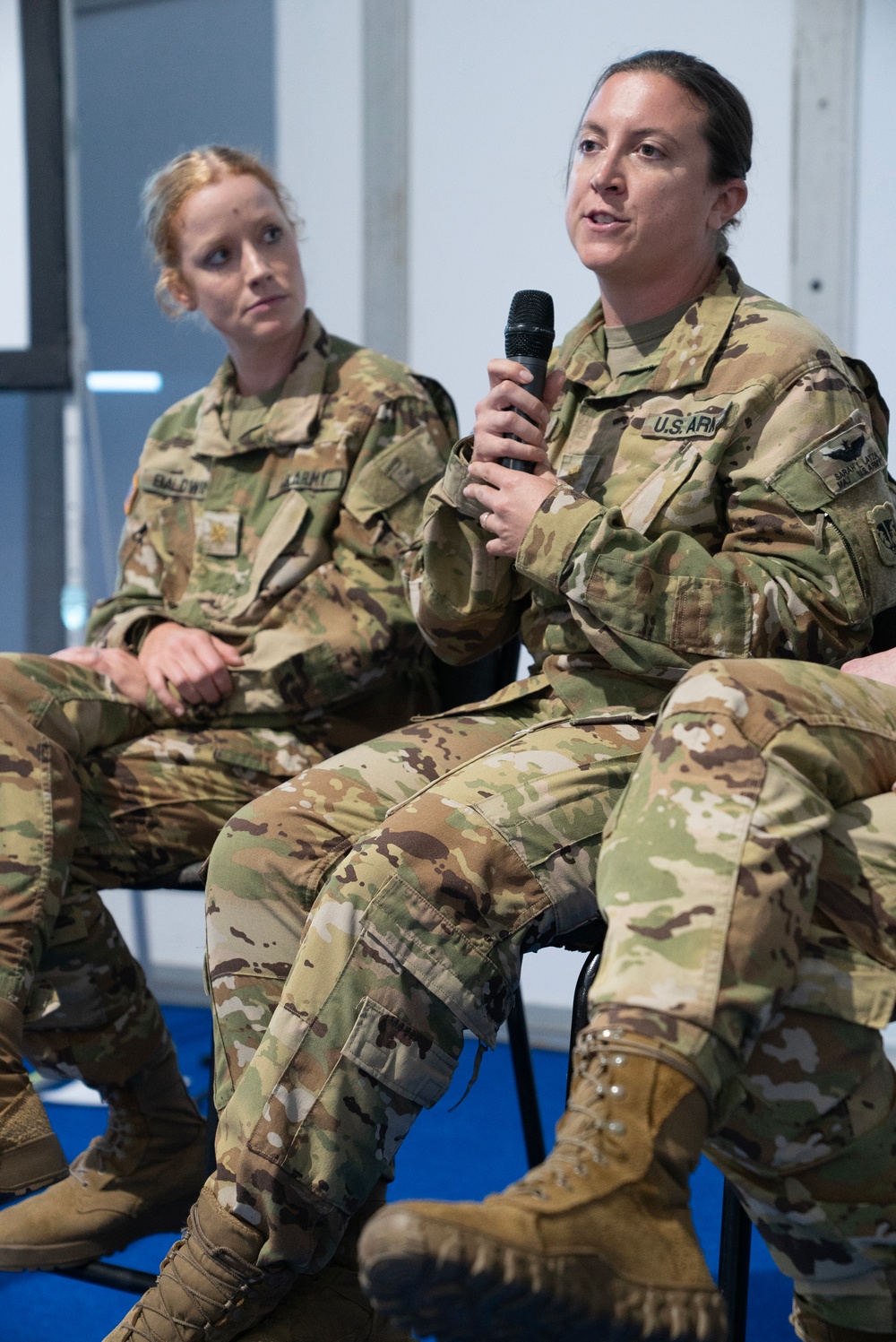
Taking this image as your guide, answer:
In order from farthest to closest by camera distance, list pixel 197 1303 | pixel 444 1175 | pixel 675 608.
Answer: pixel 444 1175 → pixel 675 608 → pixel 197 1303

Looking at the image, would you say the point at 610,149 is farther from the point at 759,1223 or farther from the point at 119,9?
the point at 119,9

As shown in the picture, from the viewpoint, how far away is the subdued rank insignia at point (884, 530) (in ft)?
4.37

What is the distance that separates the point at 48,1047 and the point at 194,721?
17.6 inches

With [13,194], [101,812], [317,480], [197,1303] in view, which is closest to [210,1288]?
[197,1303]

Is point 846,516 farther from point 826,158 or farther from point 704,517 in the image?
point 826,158

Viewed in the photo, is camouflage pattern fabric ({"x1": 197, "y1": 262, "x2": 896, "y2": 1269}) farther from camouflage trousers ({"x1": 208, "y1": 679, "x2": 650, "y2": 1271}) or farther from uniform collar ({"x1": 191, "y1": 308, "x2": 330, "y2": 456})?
uniform collar ({"x1": 191, "y1": 308, "x2": 330, "y2": 456})

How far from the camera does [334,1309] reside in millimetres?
1194

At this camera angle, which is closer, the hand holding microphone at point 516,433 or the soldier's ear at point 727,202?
the hand holding microphone at point 516,433

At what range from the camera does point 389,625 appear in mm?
1718

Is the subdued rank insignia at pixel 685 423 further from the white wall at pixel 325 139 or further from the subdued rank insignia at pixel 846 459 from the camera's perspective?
the white wall at pixel 325 139

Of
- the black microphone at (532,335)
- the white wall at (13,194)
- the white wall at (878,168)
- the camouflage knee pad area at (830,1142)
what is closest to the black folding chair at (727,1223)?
the camouflage knee pad area at (830,1142)

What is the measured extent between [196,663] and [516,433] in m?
0.59

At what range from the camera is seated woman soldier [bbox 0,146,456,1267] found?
5.37ft

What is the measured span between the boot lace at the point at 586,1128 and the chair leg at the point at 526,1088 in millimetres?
1003
